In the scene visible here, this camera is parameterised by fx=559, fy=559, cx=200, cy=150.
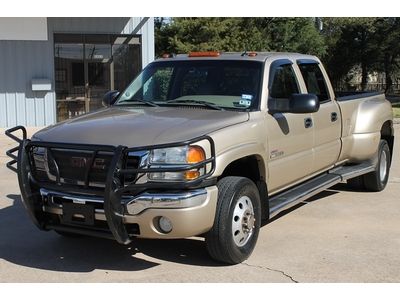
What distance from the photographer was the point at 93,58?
1738cm

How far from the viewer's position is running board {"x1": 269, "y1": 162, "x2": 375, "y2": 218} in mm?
5602

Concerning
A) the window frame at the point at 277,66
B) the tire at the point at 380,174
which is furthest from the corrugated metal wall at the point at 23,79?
the window frame at the point at 277,66

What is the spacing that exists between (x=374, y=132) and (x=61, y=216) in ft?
15.2

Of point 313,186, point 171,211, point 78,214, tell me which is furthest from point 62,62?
point 171,211

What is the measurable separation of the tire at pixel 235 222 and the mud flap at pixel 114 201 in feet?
2.54

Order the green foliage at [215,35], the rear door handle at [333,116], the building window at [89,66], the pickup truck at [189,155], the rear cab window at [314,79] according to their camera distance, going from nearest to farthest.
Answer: the pickup truck at [189,155], the rear cab window at [314,79], the rear door handle at [333,116], the building window at [89,66], the green foliage at [215,35]

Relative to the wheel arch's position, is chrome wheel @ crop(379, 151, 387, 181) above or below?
below

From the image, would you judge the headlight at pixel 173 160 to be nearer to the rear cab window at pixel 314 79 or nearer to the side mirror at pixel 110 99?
the side mirror at pixel 110 99

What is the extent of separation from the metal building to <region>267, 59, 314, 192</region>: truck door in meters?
11.8

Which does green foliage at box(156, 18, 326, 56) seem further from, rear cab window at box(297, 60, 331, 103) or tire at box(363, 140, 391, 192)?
rear cab window at box(297, 60, 331, 103)

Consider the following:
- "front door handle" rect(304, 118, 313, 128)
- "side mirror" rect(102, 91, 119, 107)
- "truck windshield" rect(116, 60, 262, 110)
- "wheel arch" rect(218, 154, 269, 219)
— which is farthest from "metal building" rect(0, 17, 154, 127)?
"wheel arch" rect(218, 154, 269, 219)

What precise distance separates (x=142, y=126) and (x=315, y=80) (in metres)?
2.93

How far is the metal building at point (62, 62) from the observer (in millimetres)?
16422
